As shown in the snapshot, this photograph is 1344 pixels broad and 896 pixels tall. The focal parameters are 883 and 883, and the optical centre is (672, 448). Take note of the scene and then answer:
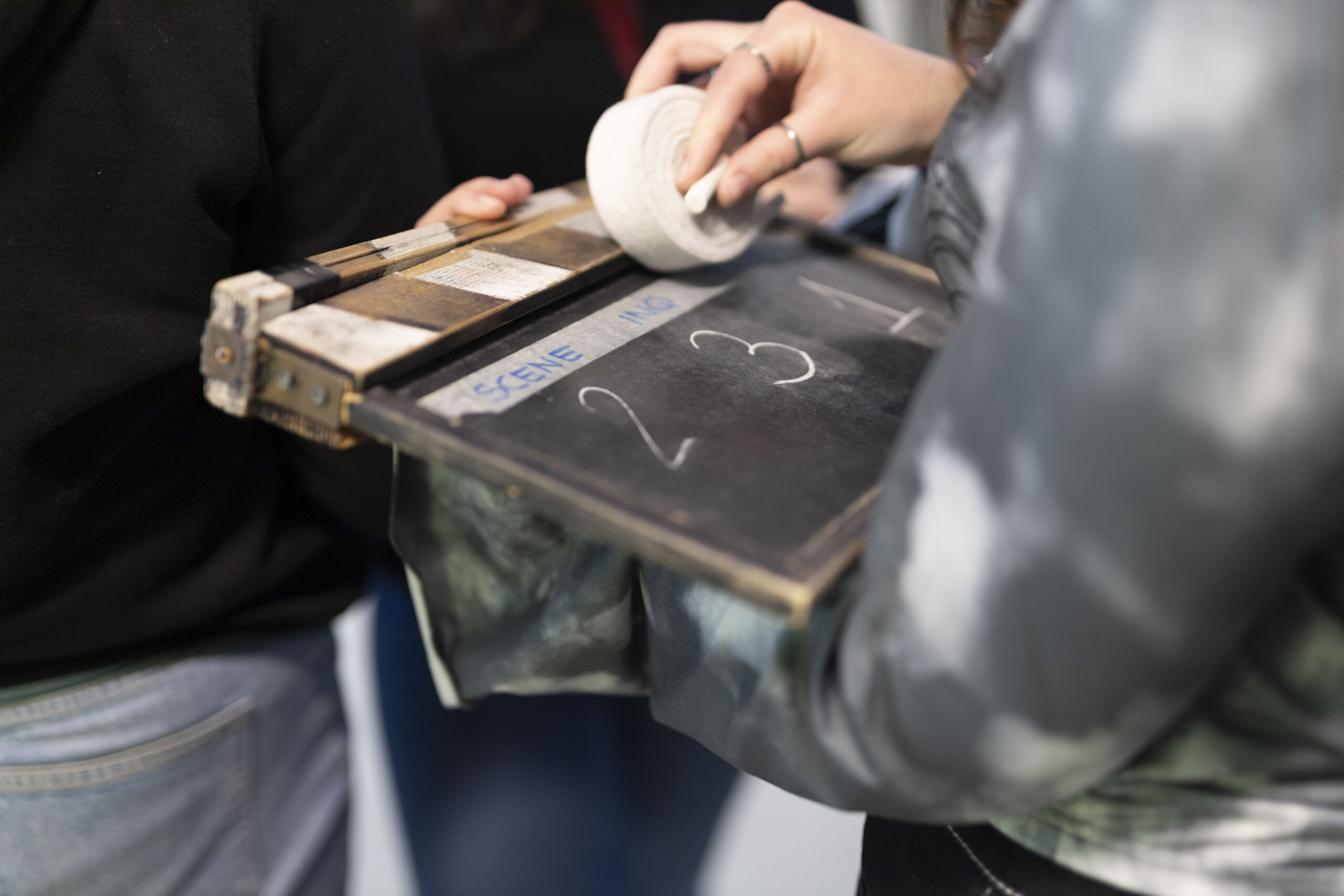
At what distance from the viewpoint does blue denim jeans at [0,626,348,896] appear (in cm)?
53

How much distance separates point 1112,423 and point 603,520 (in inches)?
6.9

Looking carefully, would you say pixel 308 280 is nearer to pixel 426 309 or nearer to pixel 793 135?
pixel 426 309

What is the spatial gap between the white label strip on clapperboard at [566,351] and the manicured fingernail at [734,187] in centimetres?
7

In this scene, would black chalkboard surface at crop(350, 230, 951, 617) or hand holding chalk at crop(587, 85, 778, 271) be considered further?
hand holding chalk at crop(587, 85, 778, 271)

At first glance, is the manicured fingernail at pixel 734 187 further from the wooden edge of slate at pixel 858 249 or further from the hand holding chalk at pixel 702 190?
the wooden edge of slate at pixel 858 249

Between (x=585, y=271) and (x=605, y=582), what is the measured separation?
188mm

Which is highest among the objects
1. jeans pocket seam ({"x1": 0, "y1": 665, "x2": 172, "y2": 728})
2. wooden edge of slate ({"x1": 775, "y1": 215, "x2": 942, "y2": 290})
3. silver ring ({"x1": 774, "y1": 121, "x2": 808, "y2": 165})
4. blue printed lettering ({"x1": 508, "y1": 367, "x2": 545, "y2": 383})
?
silver ring ({"x1": 774, "y1": 121, "x2": 808, "y2": 165})

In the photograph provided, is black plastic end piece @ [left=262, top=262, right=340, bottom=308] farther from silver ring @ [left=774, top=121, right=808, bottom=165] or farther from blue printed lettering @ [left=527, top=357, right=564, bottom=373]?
silver ring @ [left=774, top=121, right=808, bottom=165]

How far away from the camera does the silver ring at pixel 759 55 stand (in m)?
0.56

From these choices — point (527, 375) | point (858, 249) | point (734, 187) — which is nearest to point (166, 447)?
point (527, 375)

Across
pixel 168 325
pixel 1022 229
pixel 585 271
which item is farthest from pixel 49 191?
pixel 1022 229

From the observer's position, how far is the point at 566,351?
461mm

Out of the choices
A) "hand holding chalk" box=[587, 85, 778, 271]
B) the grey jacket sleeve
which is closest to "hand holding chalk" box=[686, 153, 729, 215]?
"hand holding chalk" box=[587, 85, 778, 271]

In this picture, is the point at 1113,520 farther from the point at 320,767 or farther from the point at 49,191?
the point at 320,767
